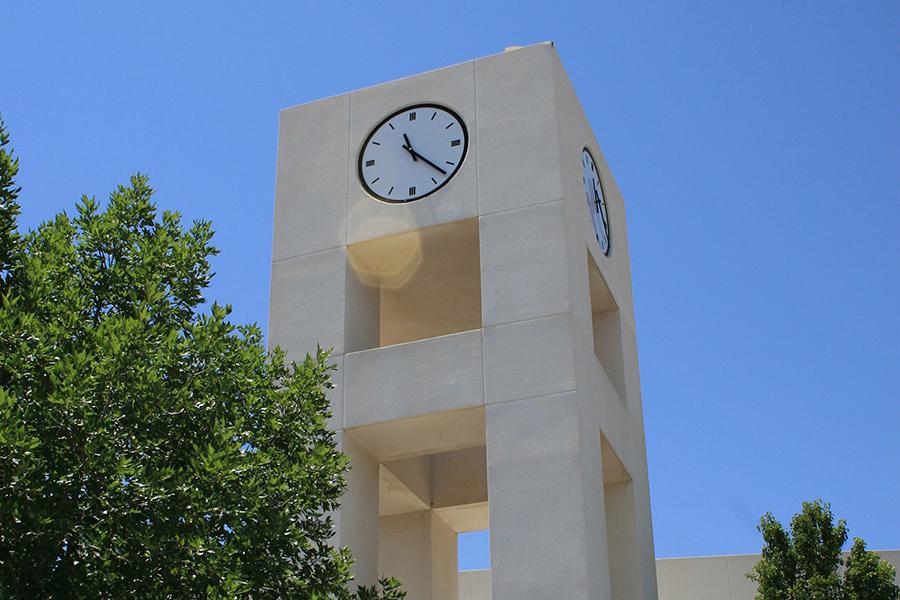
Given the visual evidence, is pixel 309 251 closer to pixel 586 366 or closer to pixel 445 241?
pixel 445 241

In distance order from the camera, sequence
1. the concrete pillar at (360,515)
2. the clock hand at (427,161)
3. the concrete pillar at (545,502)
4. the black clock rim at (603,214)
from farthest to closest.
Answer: the black clock rim at (603,214), the clock hand at (427,161), the concrete pillar at (360,515), the concrete pillar at (545,502)

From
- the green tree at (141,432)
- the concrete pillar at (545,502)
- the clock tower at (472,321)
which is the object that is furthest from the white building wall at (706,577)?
the green tree at (141,432)

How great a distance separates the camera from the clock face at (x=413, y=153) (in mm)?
21219

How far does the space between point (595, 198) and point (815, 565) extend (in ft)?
22.0

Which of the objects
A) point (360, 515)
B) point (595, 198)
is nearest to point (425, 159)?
point (595, 198)

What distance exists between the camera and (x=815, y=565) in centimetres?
2088

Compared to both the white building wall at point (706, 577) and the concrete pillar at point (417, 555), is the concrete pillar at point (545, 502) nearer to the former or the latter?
the concrete pillar at point (417, 555)

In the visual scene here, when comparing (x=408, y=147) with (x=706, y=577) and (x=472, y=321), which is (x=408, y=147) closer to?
(x=472, y=321)

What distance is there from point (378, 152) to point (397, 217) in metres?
1.39

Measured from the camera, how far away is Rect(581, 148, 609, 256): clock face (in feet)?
73.7

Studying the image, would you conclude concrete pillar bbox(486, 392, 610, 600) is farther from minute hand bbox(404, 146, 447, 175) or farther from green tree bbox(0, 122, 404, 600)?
minute hand bbox(404, 146, 447, 175)

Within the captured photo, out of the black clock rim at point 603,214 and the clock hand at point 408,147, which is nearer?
the clock hand at point 408,147

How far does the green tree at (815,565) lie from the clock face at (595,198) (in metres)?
5.16

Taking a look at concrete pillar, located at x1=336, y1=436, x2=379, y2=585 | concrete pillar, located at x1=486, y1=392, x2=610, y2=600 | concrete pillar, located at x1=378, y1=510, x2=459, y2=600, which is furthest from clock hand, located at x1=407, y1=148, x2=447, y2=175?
concrete pillar, located at x1=378, y1=510, x2=459, y2=600
